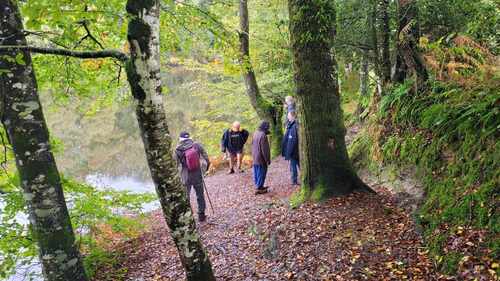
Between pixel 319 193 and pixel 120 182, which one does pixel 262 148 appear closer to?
pixel 319 193

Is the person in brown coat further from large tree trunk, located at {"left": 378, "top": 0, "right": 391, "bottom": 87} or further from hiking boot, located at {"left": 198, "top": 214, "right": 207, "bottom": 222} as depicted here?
large tree trunk, located at {"left": 378, "top": 0, "right": 391, "bottom": 87}

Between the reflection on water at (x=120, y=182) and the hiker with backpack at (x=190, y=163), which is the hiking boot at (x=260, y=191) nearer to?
the hiker with backpack at (x=190, y=163)

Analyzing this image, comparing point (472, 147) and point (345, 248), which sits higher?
point (472, 147)

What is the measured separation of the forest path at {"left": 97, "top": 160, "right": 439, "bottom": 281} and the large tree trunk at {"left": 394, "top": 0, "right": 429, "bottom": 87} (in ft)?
7.98

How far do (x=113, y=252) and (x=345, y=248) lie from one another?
5188mm

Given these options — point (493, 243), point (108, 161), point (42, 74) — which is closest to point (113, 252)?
point (42, 74)

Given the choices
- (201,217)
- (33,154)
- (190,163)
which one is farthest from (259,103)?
(33,154)

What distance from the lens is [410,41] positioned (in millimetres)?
7223

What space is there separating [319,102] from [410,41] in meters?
2.20

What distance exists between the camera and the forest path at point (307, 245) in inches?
193

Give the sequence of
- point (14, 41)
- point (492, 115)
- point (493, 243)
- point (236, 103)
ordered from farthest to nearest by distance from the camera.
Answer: point (236, 103) → point (492, 115) → point (14, 41) → point (493, 243)

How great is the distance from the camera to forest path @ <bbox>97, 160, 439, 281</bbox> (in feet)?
16.1

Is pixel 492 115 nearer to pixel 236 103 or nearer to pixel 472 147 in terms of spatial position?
pixel 472 147

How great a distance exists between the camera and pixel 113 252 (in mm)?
8242
